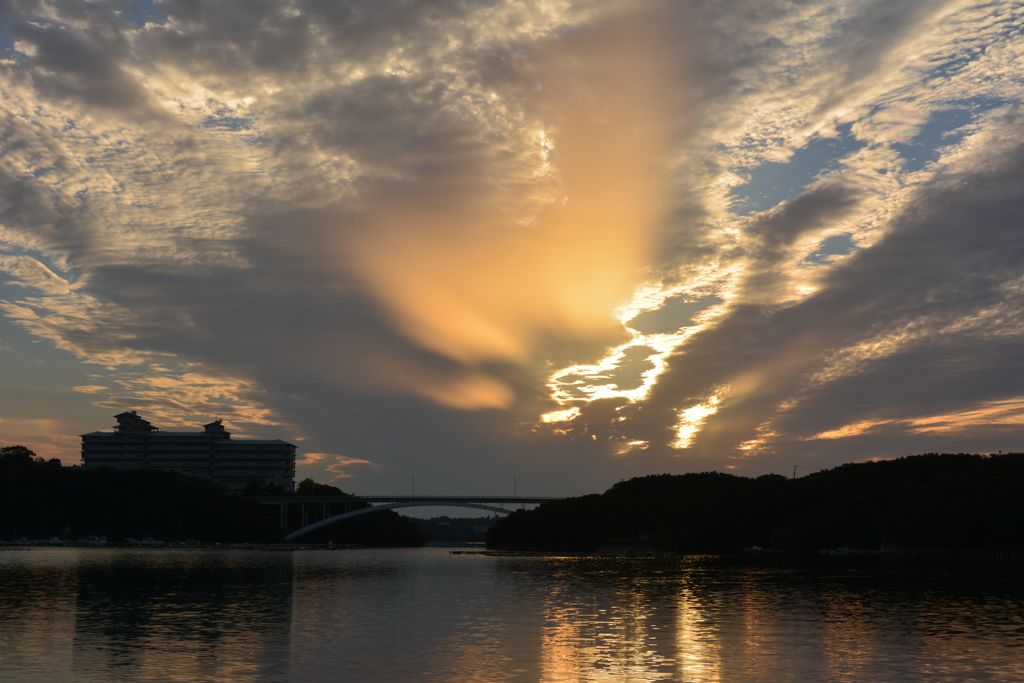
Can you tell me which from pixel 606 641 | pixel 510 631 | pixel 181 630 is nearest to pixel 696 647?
pixel 606 641

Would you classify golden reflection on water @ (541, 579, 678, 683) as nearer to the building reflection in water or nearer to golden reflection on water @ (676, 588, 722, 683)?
golden reflection on water @ (676, 588, 722, 683)

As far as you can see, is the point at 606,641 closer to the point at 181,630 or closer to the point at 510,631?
the point at 510,631

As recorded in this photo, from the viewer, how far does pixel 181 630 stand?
152ft

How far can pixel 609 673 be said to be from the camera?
3359cm

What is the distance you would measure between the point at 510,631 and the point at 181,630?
1776 centimetres

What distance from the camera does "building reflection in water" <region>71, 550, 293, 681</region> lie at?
1321 inches

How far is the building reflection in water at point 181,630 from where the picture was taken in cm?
3356

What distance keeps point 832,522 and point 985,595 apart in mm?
127325

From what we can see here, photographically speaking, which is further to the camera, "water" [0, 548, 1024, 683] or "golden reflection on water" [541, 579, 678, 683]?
"water" [0, 548, 1024, 683]

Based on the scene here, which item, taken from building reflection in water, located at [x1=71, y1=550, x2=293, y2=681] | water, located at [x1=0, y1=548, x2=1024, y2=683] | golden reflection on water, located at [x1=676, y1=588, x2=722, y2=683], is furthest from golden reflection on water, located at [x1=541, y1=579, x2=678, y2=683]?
building reflection in water, located at [x1=71, y1=550, x2=293, y2=681]

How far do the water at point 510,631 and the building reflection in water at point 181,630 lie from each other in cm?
16

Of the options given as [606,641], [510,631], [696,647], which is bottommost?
[510,631]

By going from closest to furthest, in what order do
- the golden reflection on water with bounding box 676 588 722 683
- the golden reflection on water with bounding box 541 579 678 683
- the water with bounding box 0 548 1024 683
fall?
the golden reflection on water with bounding box 676 588 722 683
the golden reflection on water with bounding box 541 579 678 683
the water with bounding box 0 548 1024 683

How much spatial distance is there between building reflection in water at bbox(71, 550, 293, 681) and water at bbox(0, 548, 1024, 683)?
160 mm
